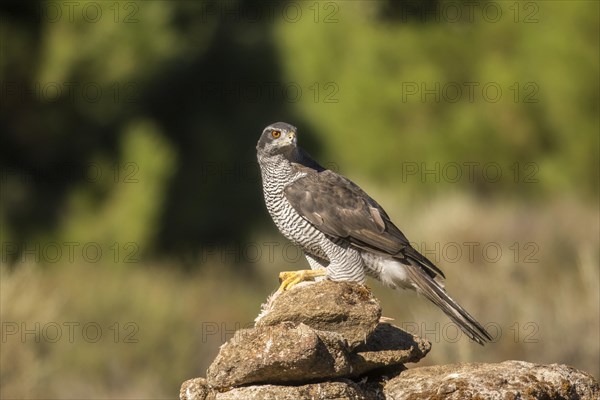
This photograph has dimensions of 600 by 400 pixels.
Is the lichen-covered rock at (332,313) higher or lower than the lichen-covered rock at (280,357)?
higher

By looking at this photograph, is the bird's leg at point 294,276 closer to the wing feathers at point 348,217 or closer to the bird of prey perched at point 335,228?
the bird of prey perched at point 335,228

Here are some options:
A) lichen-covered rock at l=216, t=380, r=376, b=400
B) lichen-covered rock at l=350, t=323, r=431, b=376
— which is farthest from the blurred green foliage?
lichen-covered rock at l=216, t=380, r=376, b=400

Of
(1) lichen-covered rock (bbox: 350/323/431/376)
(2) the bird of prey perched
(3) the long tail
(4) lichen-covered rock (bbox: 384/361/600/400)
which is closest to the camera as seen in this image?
(4) lichen-covered rock (bbox: 384/361/600/400)

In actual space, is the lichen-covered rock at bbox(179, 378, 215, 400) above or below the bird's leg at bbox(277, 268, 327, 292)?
below

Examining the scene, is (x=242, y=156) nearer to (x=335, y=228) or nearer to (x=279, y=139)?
(x=279, y=139)

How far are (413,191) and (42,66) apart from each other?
9.33 m

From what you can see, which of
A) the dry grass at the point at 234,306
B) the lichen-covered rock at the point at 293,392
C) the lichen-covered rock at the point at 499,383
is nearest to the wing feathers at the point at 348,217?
the lichen-covered rock at the point at 499,383

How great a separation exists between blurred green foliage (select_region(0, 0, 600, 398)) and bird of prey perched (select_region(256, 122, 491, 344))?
3.94 m

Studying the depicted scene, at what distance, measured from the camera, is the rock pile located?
17.7 feet

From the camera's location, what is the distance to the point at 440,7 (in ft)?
79.0

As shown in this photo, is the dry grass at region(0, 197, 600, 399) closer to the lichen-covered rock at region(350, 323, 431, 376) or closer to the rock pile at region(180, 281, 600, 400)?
the lichen-covered rock at region(350, 323, 431, 376)

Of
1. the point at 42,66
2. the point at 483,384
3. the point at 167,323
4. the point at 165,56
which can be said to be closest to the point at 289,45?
the point at 165,56

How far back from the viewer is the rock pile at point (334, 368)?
17.7ft

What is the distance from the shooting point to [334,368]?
5496mm
